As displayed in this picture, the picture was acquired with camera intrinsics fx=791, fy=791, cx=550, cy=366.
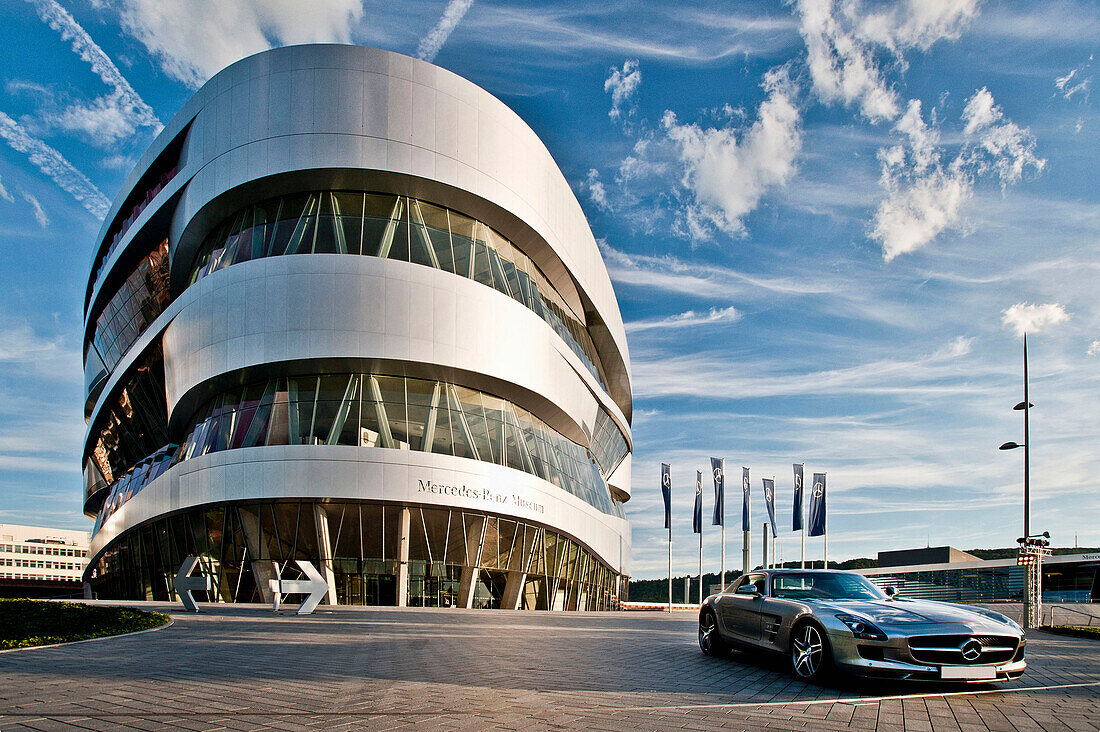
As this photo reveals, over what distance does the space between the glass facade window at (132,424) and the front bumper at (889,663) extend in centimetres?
3572

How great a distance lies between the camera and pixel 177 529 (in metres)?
32.4

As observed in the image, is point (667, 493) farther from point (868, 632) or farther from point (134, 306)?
point (868, 632)

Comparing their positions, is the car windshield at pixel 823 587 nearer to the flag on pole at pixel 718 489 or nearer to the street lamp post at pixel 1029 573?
the street lamp post at pixel 1029 573

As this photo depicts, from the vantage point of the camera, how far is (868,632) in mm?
7879

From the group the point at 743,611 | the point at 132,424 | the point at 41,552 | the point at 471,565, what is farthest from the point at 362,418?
the point at 41,552

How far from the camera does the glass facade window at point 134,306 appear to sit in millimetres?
40094

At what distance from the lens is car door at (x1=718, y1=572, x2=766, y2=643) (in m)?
9.88

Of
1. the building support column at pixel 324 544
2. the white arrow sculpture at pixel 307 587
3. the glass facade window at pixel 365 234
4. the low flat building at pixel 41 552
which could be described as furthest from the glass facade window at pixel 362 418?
the low flat building at pixel 41 552

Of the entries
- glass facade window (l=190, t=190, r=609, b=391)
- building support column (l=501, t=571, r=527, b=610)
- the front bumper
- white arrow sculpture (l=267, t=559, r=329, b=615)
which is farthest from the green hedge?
building support column (l=501, t=571, r=527, b=610)

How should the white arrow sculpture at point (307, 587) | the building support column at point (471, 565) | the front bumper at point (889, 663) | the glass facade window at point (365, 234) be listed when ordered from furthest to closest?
the glass facade window at point (365, 234), the building support column at point (471, 565), the white arrow sculpture at point (307, 587), the front bumper at point (889, 663)

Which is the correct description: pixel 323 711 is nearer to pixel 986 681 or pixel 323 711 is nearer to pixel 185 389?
pixel 986 681

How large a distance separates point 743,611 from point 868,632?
2467 mm

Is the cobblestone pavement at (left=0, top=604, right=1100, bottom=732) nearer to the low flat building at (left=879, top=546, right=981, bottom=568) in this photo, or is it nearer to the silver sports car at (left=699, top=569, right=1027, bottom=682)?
the silver sports car at (left=699, top=569, right=1027, bottom=682)

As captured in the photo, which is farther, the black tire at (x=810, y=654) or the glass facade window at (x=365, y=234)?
the glass facade window at (x=365, y=234)
